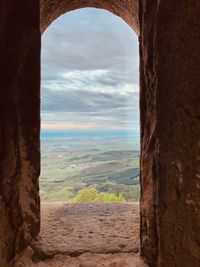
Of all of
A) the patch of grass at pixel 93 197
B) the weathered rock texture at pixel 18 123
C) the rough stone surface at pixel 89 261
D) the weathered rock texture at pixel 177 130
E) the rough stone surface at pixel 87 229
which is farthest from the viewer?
the patch of grass at pixel 93 197

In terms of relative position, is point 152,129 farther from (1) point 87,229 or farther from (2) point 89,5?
(2) point 89,5

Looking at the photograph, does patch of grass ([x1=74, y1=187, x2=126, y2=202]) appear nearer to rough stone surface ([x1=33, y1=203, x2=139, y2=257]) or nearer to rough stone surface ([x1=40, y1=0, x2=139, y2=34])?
rough stone surface ([x1=33, y1=203, x2=139, y2=257])

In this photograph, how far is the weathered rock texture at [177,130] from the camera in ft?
5.24

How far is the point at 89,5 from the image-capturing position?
3410 mm

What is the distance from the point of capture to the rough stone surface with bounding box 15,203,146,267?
222 cm

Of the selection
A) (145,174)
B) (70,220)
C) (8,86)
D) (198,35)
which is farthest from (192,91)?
(70,220)

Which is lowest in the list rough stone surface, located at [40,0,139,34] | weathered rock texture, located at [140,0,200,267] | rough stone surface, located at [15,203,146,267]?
rough stone surface, located at [15,203,146,267]

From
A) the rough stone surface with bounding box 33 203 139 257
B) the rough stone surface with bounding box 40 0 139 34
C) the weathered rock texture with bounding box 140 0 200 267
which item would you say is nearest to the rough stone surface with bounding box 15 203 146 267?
the rough stone surface with bounding box 33 203 139 257

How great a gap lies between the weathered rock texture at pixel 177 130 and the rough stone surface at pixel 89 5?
3.43 ft

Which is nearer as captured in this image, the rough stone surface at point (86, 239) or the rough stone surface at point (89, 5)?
the rough stone surface at point (86, 239)

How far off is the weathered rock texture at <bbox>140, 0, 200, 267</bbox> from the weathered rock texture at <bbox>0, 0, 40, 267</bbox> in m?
0.89

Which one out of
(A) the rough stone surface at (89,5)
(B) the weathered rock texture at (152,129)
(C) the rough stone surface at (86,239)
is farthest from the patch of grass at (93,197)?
(A) the rough stone surface at (89,5)

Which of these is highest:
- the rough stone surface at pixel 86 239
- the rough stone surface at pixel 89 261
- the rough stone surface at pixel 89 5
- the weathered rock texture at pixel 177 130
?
the rough stone surface at pixel 89 5

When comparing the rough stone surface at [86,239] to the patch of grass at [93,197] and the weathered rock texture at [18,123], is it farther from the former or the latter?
the patch of grass at [93,197]
